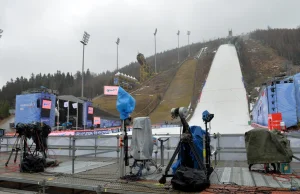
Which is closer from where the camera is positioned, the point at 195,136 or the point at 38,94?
the point at 195,136

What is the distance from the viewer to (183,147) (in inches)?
199

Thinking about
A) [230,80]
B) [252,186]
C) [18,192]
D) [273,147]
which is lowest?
[18,192]

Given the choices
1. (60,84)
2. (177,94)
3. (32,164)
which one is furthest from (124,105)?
(60,84)

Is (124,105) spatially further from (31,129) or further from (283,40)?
(283,40)

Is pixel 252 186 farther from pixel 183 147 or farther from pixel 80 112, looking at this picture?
pixel 80 112

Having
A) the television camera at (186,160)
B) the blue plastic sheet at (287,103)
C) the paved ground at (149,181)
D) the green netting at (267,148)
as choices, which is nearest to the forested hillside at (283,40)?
the blue plastic sheet at (287,103)

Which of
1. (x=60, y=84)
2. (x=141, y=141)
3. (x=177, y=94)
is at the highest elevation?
(x=60, y=84)

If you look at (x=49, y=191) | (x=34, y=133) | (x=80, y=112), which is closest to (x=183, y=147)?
(x=49, y=191)

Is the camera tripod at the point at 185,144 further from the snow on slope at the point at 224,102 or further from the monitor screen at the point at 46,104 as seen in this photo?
the monitor screen at the point at 46,104

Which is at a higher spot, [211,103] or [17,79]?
[17,79]

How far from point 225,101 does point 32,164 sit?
28.3 metres

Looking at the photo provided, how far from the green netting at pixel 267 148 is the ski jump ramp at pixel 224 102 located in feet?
42.1

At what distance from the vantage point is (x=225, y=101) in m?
32.1

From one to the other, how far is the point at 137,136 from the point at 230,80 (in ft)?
124
